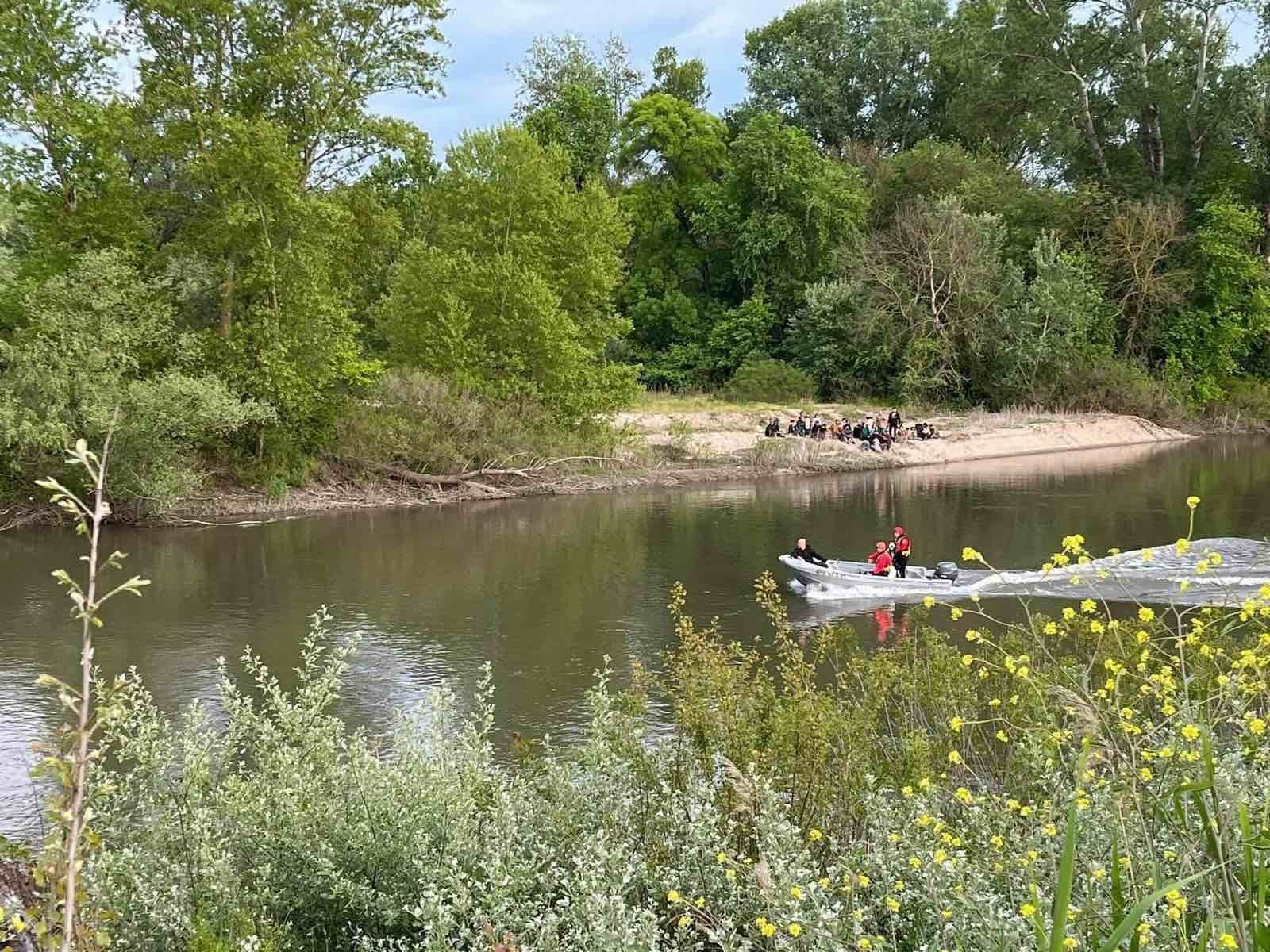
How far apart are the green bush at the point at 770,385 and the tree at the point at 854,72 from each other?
2027 cm

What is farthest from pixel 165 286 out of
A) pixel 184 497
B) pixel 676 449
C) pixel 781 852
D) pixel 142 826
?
pixel 781 852

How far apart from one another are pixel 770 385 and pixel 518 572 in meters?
32.3

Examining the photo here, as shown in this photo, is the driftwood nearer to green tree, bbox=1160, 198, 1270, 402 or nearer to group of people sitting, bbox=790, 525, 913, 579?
group of people sitting, bbox=790, 525, 913, 579

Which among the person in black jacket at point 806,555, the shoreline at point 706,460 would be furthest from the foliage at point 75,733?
the shoreline at point 706,460

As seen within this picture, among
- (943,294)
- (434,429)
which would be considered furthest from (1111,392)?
(434,429)

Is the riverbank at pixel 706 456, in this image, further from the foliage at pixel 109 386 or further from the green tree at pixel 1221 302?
the green tree at pixel 1221 302

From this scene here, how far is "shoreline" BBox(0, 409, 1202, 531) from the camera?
31016 mm

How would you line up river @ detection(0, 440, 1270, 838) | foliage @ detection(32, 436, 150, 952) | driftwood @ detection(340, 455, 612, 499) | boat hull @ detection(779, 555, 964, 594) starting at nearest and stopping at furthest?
1. foliage @ detection(32, 436, 150, 952)
2. river @ detection(0, 440, 1270, 838)
3. boat hull @ detection(779, 555, 964, 594)
4. driftwood @ detection(340, 455, 612, 499)

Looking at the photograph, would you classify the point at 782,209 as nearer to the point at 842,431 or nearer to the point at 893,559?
the point at 842,431

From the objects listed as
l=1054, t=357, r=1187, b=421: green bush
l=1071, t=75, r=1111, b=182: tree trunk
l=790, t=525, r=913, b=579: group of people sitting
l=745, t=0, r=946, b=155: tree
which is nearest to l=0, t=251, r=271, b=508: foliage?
l=790, t=525, r=913, b=579: group of people sitting

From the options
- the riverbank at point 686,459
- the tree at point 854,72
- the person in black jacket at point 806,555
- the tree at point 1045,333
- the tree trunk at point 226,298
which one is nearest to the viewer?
the person in black jacket at point 806,555

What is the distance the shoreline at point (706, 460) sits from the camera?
102 ft

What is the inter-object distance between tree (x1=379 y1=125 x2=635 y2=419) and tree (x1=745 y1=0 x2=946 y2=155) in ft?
110

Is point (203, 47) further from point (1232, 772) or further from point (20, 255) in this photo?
point (1232, 772)
